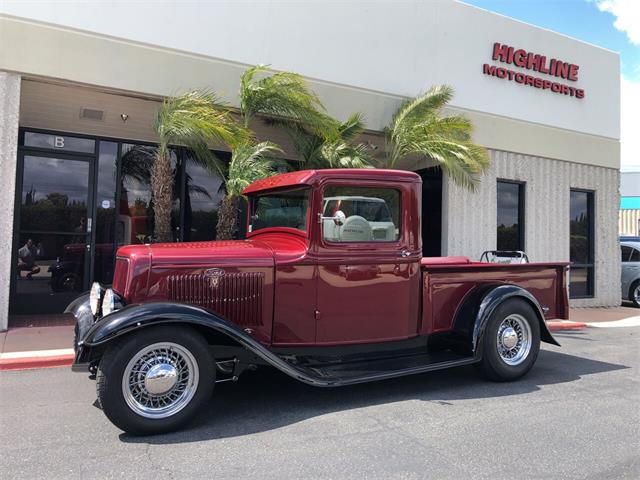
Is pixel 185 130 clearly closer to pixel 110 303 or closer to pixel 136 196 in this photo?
pixel 136 196

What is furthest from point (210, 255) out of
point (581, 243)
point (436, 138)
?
point (581, 243)

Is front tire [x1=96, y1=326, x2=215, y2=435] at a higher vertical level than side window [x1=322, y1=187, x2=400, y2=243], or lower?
lower

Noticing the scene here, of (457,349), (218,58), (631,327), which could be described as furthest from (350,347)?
(631,327)

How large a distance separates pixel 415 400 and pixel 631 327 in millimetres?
6671

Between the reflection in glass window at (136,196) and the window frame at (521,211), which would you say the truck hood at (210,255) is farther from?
the window frame at (521,211)

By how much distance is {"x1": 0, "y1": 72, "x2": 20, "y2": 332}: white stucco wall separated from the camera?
6465mm

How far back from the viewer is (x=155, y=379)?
3361mm

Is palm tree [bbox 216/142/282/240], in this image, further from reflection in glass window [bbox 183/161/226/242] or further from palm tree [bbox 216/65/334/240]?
reflection in glass window [bbox 183/161/226/242]

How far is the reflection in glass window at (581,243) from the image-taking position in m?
11.5

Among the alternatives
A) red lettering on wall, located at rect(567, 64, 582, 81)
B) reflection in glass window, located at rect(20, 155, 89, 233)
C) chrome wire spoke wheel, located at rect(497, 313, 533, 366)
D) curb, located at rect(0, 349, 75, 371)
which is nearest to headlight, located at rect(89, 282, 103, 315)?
curb, located at rect(0, 349, 75, 371)

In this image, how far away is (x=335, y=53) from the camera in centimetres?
881

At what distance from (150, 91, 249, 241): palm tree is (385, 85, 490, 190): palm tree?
2.96 metres

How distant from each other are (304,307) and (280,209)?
1033 millimetres

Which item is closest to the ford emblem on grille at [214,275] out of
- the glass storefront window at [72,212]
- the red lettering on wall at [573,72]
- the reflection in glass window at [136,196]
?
the glass storefront window at [72,212]
